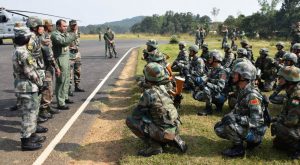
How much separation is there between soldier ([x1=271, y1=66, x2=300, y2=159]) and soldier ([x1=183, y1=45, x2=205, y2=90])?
12.9 ft

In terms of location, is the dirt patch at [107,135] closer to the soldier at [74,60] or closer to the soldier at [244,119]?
the soldier at [74,60]

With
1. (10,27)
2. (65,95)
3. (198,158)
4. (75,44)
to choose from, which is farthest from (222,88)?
(10,27)

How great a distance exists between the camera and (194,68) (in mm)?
10141

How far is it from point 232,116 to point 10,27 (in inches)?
1095

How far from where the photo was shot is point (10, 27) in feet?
96.6

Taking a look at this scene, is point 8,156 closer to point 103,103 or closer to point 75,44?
point 103,103

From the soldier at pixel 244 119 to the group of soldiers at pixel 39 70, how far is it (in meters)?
3.31

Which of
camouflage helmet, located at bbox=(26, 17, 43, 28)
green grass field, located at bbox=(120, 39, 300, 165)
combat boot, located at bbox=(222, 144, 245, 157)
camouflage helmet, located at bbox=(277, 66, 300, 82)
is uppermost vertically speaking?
camouflage helmet, located at bbox=(26, 17, 43, 28)

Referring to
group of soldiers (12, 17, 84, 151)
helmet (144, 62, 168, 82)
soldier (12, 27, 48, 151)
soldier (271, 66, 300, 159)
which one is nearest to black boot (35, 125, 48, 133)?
group of soldiers (12, 17, 84, 151)

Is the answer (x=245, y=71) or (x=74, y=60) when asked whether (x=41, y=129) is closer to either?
(x=74, y=60)

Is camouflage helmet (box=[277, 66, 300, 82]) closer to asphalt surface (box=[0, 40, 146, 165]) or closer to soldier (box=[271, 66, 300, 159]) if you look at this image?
soldier (box=[271, 66, 300, 159])

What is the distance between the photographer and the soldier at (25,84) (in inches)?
233

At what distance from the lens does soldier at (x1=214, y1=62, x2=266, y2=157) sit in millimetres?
5652

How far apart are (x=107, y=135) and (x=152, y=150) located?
144 cm
